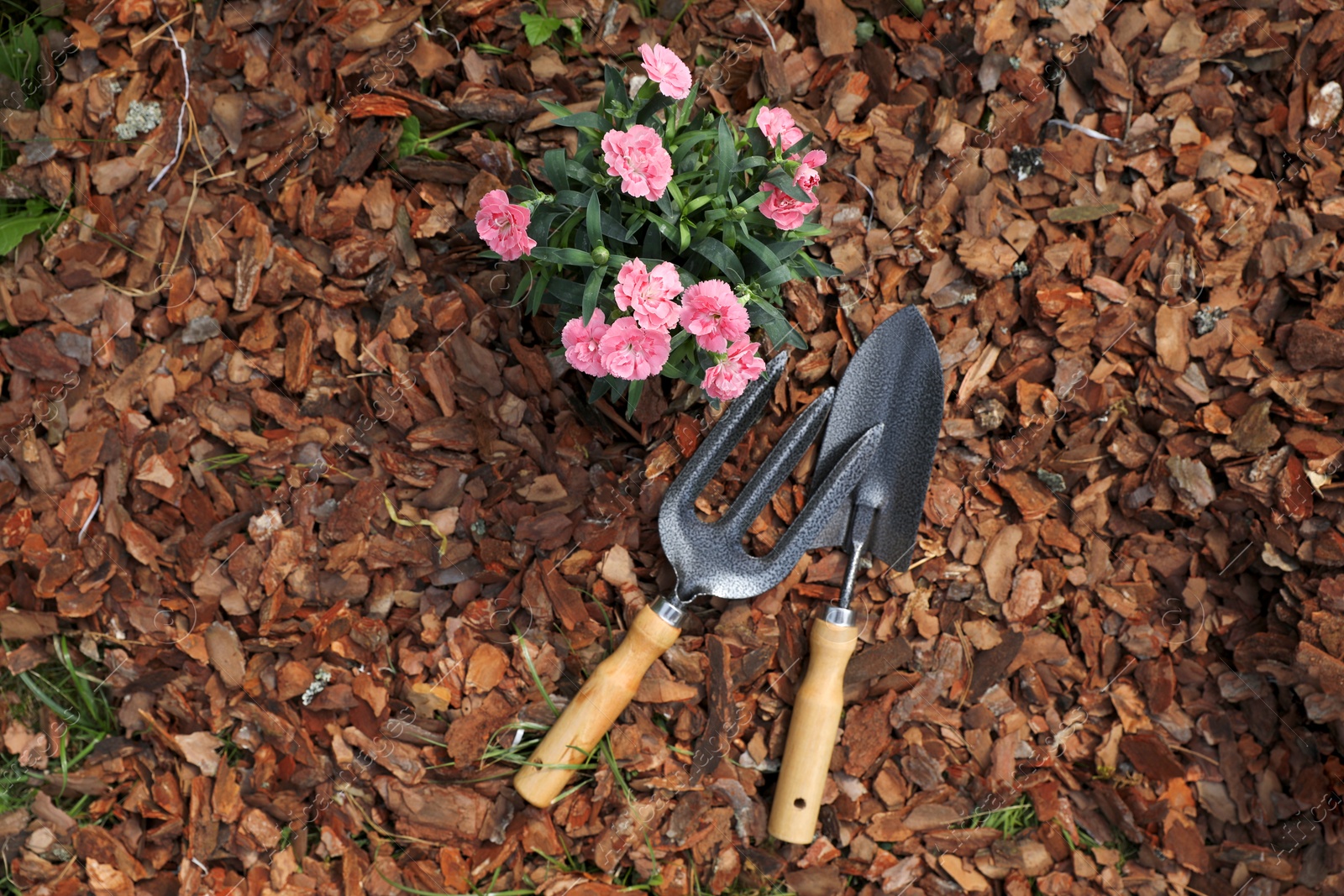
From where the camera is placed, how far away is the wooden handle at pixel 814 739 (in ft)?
6.63

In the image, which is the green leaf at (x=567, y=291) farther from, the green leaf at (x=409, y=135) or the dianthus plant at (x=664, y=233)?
the green leaf at (x=409, y=135)

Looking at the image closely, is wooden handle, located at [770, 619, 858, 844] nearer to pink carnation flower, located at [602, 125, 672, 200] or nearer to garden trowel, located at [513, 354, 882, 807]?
garden trowel, located at [513, 354, 882, 807]

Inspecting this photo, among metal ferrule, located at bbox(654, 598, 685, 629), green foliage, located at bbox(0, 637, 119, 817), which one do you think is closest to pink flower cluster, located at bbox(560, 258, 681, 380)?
metal ferrule, located at bbox(654, 598, 685, 629)

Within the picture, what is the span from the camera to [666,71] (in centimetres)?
167

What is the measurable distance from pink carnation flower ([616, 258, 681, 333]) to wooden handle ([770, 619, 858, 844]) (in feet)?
2.69

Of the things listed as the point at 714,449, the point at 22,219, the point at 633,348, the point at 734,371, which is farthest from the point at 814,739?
the point at 22,219

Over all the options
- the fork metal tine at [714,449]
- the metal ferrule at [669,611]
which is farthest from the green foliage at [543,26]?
the metal ferrule at [669,611]

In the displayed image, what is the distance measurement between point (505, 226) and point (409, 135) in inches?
24.2

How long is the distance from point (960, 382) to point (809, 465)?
411 millimetres

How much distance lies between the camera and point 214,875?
2.08 m

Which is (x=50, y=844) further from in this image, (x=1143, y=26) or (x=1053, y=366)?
(x=1143, y=26)

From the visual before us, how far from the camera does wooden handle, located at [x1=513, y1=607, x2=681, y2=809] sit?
6.52 feet

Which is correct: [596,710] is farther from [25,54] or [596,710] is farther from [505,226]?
[25,54]

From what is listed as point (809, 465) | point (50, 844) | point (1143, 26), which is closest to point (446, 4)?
point (809, 465)
